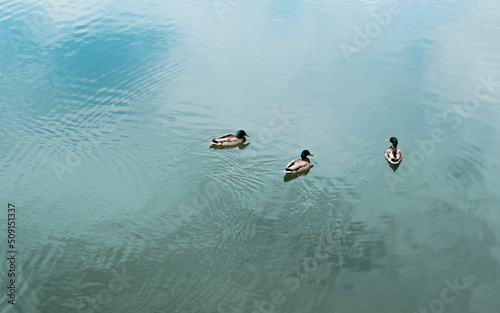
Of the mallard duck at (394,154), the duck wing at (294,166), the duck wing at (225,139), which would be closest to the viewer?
the duck wing at (294,166)

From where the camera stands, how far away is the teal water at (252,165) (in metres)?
8.74

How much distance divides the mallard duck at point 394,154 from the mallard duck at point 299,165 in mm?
2091

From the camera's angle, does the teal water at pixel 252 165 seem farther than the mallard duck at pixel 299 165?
No

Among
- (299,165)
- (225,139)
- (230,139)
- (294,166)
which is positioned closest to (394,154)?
(299,165)

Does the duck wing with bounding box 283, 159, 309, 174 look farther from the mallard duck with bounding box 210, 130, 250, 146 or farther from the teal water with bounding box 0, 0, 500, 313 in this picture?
the mallard duck with bounding box 210, 130, 250, 146

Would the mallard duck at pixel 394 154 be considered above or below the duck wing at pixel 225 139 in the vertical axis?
below

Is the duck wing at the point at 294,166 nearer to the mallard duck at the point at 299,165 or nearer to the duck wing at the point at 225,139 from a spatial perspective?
the mallard duck at the point at 299,165

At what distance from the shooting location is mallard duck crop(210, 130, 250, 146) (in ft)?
42.4

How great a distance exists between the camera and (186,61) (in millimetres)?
18031

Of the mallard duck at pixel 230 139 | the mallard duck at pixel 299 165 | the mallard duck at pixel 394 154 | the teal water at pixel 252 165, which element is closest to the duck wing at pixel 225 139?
the mallard duck at pixel 230 139

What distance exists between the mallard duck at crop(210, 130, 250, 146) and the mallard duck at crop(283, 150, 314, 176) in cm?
196

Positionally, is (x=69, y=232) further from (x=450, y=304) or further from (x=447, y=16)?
(x=447, y=16)

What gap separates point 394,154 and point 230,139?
4491 millimetres

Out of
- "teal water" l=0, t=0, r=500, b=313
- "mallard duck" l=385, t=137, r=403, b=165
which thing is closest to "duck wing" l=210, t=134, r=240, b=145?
"teal water" l=0, t=0, r=500, b=313
